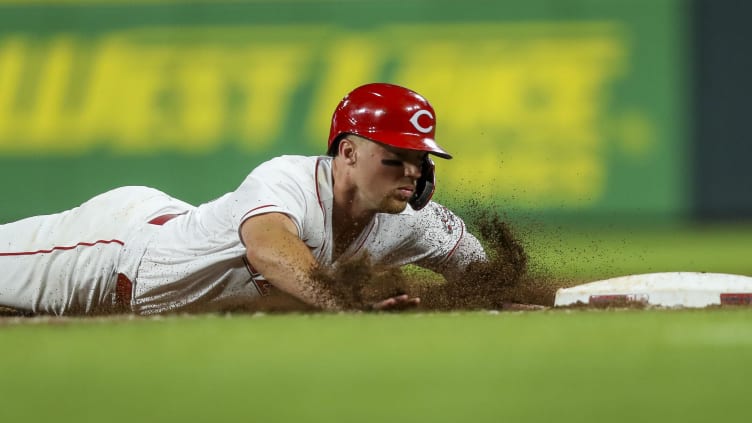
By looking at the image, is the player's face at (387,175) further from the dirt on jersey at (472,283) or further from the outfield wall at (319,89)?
the outfield wall at (319,89)

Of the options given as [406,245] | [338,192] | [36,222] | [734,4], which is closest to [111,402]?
[338,192]

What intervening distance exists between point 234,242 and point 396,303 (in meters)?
0.74

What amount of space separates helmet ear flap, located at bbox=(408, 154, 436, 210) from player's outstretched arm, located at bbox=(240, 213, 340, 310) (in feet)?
1.96

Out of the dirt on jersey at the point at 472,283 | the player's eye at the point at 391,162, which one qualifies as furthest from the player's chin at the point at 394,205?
the dirt on jersey at the point at 472,283

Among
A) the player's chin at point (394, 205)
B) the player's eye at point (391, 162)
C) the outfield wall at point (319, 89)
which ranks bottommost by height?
the outfield wall at point (319, 89)

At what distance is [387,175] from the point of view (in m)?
4.35

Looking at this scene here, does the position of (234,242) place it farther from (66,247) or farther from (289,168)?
(66,247)

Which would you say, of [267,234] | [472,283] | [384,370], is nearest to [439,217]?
[472,283]

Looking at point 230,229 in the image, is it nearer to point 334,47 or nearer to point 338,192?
point 338,192

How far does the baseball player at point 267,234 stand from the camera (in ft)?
13.8

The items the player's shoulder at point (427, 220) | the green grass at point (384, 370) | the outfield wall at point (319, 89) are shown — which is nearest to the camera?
the green grass at point (384, 370)

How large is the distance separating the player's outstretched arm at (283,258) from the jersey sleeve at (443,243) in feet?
2.58

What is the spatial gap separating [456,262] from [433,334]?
60.6 inches

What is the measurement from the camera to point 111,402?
246 centimetres
